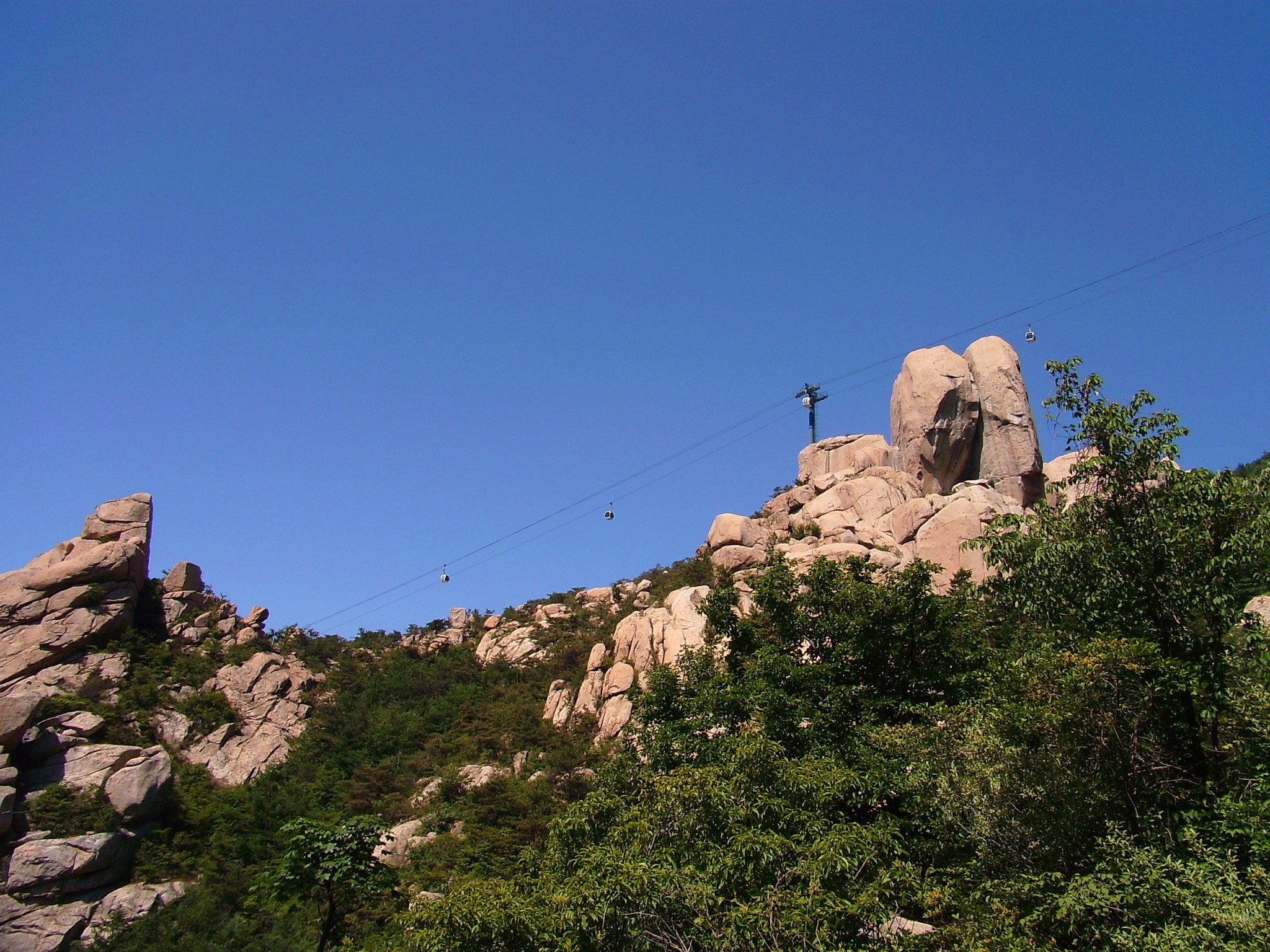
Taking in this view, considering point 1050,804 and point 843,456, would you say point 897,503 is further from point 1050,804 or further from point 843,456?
point 1050,804

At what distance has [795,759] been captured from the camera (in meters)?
14.4

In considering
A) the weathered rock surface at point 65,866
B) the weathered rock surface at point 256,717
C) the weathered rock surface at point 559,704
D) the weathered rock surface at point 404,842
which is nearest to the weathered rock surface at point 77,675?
the weathered rock surface at point 256,717

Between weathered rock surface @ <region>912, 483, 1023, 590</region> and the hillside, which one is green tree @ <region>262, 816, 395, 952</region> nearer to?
the hillside

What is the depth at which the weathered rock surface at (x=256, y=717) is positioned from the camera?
120ft

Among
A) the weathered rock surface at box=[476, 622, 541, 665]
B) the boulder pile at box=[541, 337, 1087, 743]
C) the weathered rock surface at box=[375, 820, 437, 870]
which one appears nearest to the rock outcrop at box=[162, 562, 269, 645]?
the weathered rock surface at box=[476, 622, 541, 665]

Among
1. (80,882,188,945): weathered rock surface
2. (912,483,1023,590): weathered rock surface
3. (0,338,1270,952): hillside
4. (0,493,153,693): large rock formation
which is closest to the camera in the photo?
(0,338,1270,952): hillside

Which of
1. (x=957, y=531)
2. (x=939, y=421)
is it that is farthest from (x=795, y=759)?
(x=939, y=421)

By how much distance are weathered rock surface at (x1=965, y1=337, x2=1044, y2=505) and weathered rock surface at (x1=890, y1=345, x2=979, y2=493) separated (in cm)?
41

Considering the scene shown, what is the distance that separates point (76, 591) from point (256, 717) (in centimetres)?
976

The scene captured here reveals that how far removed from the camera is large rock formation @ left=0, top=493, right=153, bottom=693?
118 ft

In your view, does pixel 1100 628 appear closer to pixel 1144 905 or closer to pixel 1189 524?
pixel 1189 524

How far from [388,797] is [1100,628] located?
95.6ft

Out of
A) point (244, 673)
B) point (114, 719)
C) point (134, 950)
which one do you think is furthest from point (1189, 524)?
point (244, 673)

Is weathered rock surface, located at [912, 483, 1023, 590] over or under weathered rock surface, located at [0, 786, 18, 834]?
over
